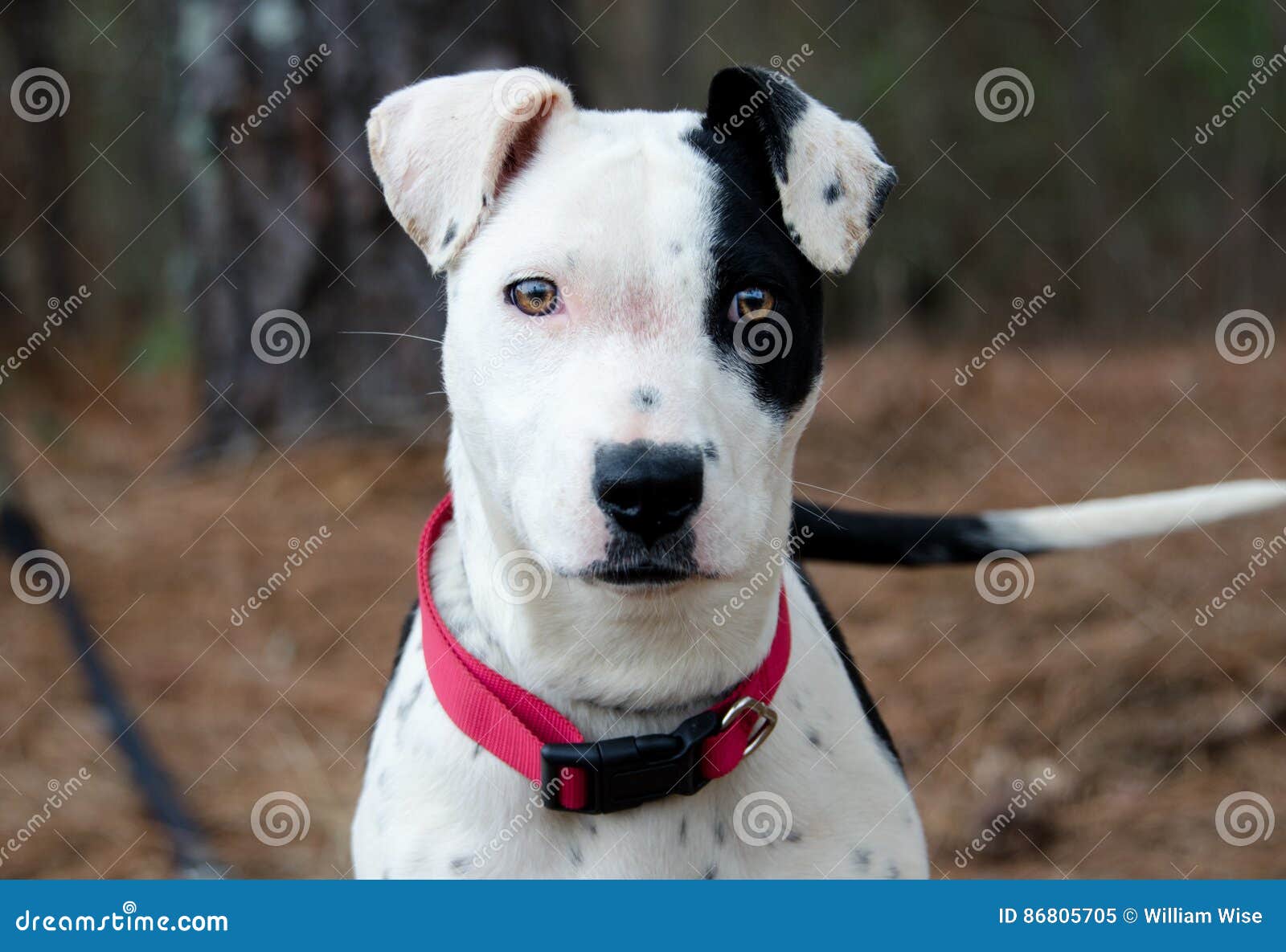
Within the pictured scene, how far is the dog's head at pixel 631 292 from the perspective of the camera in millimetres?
1984

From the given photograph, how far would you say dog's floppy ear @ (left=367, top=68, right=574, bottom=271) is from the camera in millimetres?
2354

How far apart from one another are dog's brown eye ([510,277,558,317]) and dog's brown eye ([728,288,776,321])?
12.8 inches

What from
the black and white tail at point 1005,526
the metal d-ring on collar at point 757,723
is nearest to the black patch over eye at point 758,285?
the metal d-ring on collar at point 757,723

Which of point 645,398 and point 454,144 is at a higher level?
point 454,144

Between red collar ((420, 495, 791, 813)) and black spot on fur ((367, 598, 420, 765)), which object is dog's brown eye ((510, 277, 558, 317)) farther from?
black spot on fur ((367, 598, 420, 765))

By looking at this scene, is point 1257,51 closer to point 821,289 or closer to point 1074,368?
point 1074,368

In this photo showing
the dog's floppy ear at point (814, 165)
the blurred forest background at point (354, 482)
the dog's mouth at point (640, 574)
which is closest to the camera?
the dog's mouth at point (640, 574)

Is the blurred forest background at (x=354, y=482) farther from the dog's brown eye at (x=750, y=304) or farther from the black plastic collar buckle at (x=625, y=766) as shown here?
the black plastic collar buckle at (x=625, y=766)

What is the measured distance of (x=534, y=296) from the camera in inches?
86.1

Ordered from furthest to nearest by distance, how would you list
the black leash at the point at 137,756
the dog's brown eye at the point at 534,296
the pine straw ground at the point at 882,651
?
the pine straw ground at the point at 882,651 → the black leash at the point at 137,756 → the dog's brown eye at the point at 534,296

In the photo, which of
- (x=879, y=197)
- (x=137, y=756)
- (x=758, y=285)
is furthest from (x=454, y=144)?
(x=137, y=756)

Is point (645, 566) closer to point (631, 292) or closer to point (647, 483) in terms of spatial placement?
point (647, 483)

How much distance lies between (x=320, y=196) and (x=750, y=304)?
414 cm

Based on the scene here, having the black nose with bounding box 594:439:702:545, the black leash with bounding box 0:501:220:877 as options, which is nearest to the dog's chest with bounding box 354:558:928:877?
the black nose with bounding box 594:439:702:545
